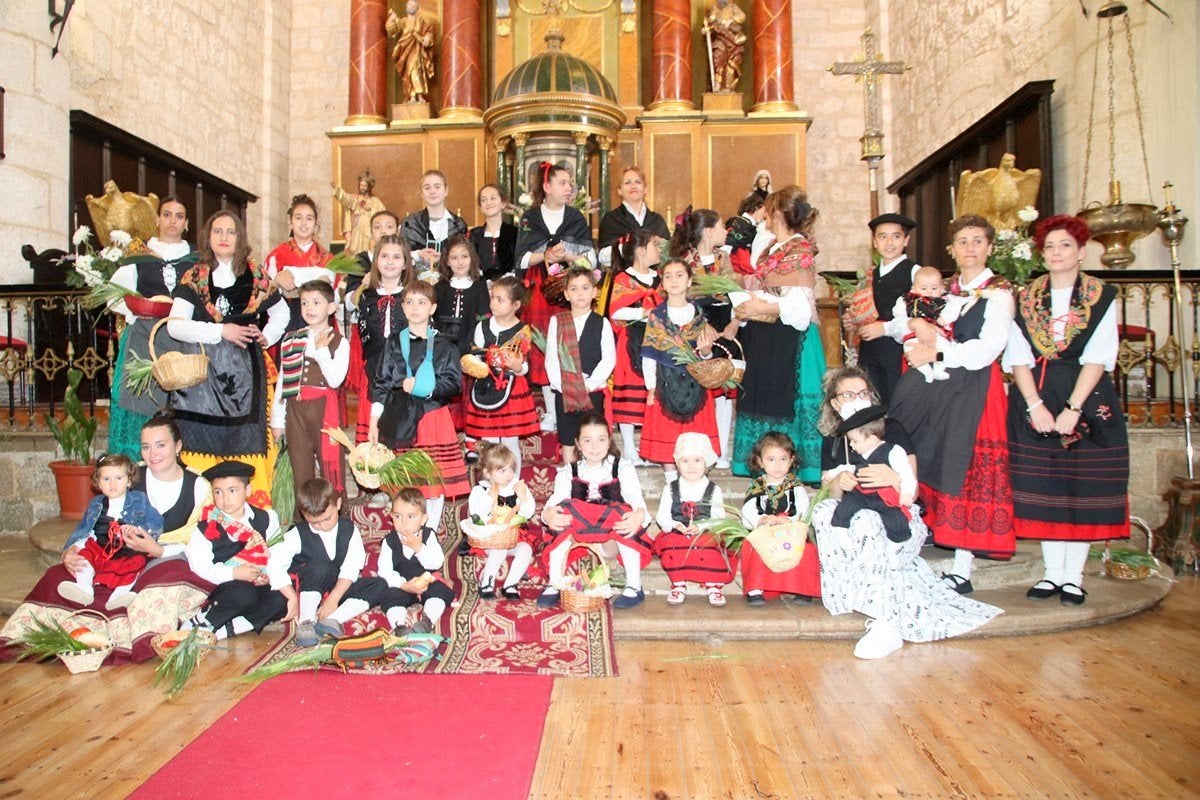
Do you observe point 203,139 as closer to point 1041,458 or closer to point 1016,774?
point 1041,458

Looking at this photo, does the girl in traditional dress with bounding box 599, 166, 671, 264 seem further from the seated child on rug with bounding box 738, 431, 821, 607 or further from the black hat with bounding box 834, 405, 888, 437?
the black hat with bounding box 834, 405, 888, 437

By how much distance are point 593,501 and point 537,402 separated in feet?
5.88

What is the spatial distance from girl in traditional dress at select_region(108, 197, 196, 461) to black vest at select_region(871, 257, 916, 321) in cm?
341

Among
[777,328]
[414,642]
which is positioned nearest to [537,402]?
[777,328]

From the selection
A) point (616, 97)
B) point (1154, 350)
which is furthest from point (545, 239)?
point (616, 97)

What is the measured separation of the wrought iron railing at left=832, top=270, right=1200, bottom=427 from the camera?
5.40 metres

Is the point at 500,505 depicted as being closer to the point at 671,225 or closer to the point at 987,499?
the point at 987,499

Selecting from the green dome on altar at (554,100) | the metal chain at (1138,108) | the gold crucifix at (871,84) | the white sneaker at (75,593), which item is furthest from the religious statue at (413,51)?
the white sneaker at (75,593)

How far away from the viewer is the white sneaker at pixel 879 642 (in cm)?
350

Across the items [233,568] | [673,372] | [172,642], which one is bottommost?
[172,642]

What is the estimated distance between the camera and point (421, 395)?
4.40 meters

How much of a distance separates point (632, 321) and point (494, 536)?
1441 mm

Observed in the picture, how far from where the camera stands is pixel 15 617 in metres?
3.60

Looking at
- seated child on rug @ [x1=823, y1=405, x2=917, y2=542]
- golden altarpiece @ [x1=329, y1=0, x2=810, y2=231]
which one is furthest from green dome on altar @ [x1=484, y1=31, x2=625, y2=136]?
seated child on rug @ [x1=823, y1=405, x2=917, y2=542]
